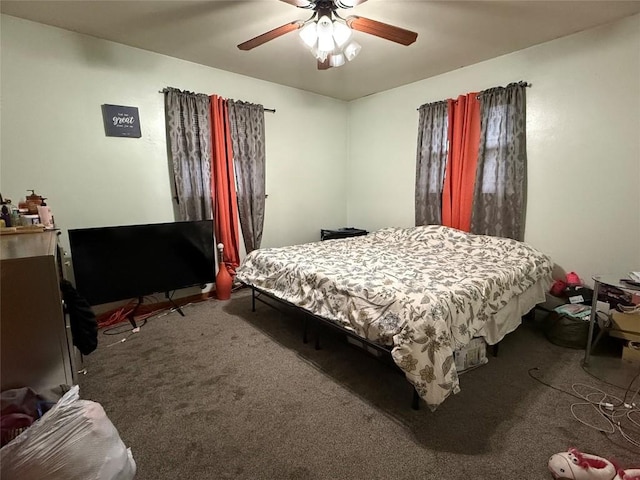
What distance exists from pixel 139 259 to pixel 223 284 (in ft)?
3.10

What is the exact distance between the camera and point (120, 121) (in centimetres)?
300

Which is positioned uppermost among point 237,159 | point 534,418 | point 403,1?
point 403,1

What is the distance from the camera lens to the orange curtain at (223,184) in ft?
11.6

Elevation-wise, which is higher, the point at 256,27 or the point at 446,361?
the point at 256,27

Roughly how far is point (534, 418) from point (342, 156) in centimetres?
396

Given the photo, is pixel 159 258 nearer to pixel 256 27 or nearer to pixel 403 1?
pixel 256 27

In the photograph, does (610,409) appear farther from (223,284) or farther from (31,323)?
(223,284)

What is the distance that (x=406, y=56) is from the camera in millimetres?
3227

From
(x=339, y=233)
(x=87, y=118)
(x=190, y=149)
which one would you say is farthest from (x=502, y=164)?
(x=87, y=118)

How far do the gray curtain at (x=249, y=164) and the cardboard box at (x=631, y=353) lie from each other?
3.55 metres

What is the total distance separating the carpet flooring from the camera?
59.2 inches

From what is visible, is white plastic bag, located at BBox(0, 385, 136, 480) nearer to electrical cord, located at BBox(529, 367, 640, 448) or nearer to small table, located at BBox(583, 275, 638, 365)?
electrical cord, located at BBox(529, 367, 640, 448)

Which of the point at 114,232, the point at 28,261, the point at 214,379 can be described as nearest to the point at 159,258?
the point at 114,232

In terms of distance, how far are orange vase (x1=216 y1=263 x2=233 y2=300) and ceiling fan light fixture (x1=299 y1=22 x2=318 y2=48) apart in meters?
2.49
